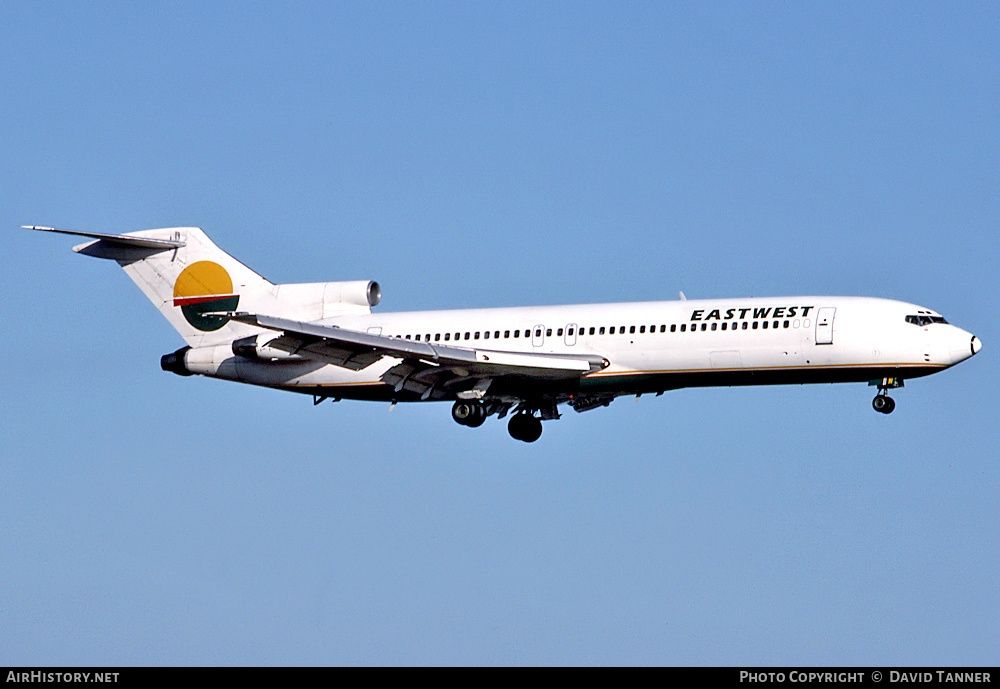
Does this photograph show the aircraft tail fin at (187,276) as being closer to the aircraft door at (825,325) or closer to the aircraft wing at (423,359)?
the aircraft wing at (423,359)

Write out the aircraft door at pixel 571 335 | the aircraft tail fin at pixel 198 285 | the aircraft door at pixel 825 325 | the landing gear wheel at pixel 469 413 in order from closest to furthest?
the aircraft door at pixel 825 325, the aircraft door at pixel 571 335, the landing gear wheel at pixel 469 413, the aircraft tail fin at pixel 198 285

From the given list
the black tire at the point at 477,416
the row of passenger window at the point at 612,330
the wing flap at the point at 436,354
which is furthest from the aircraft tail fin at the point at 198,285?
the black tire at the point at 477,416

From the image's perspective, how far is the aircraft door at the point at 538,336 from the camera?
1799 inches

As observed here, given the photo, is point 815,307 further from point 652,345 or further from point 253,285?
point 253,285

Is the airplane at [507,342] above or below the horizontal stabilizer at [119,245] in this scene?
below

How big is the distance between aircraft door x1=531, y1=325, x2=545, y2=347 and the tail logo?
11.4m

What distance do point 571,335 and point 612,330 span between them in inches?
53.6

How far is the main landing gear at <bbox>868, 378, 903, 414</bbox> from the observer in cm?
4303

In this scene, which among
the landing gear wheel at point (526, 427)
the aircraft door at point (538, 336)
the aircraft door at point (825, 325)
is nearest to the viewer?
the aircraft door at point (825, 325)

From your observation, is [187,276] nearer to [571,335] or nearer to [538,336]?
[538,336]

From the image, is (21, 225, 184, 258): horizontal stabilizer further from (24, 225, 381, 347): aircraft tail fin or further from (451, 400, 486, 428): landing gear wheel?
(451, 400, 486, 428): landing gear wheel

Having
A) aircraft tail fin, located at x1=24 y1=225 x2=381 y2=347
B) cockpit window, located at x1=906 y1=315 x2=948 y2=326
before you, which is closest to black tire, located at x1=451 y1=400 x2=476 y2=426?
aircraft tail fin, located at x1=24 y1=225 x2=381 y2=347

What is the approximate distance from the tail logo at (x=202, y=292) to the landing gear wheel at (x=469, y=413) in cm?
978
